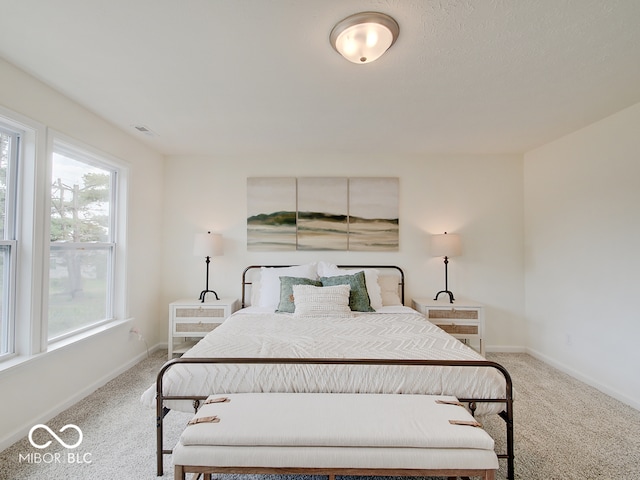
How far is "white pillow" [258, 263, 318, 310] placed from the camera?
3314 millimetres

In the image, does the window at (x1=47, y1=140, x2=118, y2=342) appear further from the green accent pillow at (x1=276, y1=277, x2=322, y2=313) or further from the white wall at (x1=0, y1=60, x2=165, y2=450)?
the green accent pillow at (x1=276, y1=277, x2=322, y2=313)

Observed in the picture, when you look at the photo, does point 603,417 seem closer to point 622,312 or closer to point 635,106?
point 622,312

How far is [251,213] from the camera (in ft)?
12.8

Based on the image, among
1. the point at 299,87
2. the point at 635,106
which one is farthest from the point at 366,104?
the point at 635,106

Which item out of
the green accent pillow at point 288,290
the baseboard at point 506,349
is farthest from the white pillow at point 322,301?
the baseboard at point 506,349

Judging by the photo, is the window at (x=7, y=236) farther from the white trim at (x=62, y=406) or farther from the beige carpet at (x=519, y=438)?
the beige carpet at (x=519, y=438)

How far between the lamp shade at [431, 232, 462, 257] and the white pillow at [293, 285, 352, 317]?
1344 millimetres

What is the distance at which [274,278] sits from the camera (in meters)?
3.42

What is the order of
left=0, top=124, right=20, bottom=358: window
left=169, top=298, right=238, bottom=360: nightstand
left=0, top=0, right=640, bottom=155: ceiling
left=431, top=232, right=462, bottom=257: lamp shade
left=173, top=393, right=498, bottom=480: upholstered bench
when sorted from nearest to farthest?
left=173, top=393, right=498, bottom=480: upholstered bench, left=0, top=0, right=640, bottom=155: ceiling, left=0, top=124, right=20, bottom=358: window, left=169, top=298, right=238, bottom=360: nightstand, left=431, top=232, right=462, bottom=257: lamp shade

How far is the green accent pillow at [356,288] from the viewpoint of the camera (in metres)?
3.09

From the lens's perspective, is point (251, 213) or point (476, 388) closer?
point (476, 388)

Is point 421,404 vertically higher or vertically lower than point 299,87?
lower

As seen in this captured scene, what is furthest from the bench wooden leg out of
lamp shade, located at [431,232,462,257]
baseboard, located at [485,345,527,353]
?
baseboard, located at [485,345,527,353]

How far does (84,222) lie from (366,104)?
288 cm
